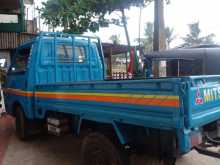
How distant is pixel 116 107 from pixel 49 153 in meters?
2.89

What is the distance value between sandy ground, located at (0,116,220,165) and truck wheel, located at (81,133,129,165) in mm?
1214

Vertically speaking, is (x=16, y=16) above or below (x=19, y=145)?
above

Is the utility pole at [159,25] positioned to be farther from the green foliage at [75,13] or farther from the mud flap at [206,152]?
the mud flap at [206,152]

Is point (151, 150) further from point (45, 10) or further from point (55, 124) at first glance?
point (45, 10)

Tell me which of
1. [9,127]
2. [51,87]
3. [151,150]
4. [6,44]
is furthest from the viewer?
[6,44]

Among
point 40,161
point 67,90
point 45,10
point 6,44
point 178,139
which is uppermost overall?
point 45,10

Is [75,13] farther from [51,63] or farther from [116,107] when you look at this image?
[116,107]

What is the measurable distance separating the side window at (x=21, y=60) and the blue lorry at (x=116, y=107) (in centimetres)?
7

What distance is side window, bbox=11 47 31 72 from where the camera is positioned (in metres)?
6.27

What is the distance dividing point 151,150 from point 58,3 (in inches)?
470

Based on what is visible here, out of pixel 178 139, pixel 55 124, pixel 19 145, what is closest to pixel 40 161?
pixel 55 124

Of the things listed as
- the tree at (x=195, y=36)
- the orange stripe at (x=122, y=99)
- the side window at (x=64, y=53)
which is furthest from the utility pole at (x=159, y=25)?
the tree at (x=195, y=36)

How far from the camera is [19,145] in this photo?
252 inches

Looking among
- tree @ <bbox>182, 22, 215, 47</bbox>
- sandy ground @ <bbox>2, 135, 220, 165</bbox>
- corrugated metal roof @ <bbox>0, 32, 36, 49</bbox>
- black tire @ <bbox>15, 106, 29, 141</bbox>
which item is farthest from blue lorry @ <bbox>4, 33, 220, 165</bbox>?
tree @ <bbox>182, 22, 215, 47</bbox>
